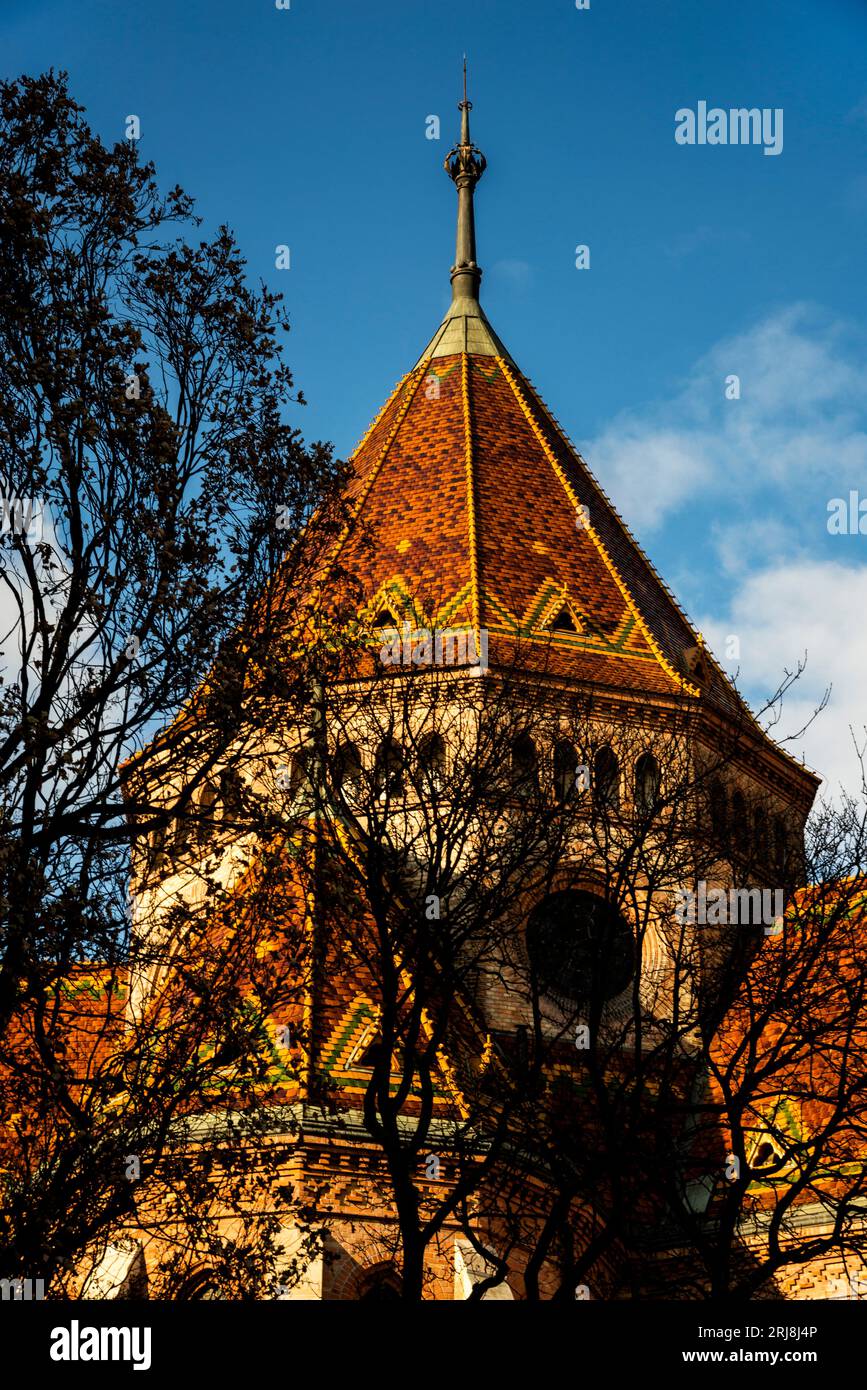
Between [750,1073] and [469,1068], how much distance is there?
4375 mm

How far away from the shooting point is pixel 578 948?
21.9 m

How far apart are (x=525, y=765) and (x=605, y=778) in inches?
56.6

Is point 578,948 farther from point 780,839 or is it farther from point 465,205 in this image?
point 465,205

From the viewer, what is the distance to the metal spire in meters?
31.7

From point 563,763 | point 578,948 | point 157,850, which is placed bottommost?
point 157,850

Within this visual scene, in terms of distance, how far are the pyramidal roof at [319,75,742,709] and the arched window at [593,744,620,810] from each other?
2.24 metres

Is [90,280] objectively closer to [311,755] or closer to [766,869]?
[311,755]

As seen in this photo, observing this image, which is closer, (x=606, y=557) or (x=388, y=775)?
(x=388, y=775)

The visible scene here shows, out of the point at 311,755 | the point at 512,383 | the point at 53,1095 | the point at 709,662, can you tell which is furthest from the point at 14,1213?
the point at 512,383

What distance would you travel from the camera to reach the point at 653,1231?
72.2 ft
